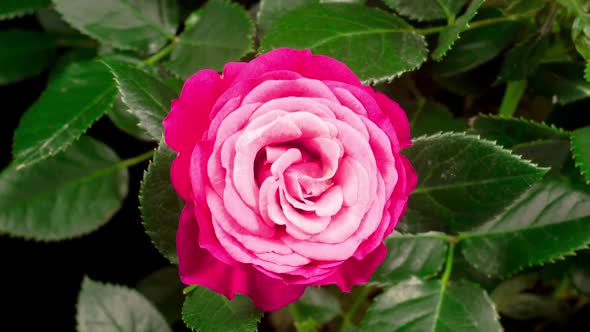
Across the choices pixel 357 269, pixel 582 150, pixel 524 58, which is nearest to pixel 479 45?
pixel 524 58

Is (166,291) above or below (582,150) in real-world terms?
below

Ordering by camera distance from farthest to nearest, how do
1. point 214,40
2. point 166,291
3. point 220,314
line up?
point 166,291 < point 214,40 < point 220,314

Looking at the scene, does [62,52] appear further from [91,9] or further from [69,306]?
[69,306]

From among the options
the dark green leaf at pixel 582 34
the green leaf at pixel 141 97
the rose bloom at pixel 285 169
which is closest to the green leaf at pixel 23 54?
the green leaf at pixel 141 97

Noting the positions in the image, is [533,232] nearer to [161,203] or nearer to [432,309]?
[432,309]

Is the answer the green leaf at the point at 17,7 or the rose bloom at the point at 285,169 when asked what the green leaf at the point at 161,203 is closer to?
the rose bloom at the point at 285,169

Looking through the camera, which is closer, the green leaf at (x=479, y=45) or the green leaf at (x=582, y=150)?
the green leaf at (x=582, y=150)

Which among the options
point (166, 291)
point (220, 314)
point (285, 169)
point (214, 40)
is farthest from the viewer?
point (166, 291)
